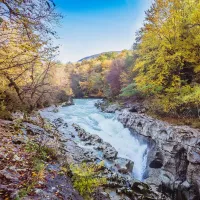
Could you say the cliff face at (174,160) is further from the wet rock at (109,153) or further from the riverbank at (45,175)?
the wet rock at (109,153)

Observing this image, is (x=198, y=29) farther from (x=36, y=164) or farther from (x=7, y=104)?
(x=7, y=104)

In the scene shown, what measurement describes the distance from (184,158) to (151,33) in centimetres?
773

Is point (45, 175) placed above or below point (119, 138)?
above

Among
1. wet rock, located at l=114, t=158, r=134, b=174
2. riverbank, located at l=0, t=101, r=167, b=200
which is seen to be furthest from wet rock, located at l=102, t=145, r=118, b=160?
wet rock, located at l=114, t=158, r=134, b=174

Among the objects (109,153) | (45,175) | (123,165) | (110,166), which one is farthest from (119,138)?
(45,175)

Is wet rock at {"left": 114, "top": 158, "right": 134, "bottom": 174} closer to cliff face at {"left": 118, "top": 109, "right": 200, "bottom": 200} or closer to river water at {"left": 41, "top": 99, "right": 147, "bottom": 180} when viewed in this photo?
river water at {"left": 41, "top": 99, "right": 147, "bottom": 180}

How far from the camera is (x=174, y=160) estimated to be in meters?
7.41

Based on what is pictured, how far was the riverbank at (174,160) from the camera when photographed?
645 centimetres

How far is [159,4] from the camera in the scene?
33.3 ft

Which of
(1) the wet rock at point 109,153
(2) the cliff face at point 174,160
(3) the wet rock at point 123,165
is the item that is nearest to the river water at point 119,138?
(3) the wet rock at point 123,165

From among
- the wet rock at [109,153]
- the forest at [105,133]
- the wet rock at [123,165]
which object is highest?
the forest at [105,133]

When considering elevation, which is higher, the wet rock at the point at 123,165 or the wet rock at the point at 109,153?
the wet rock at the point at 109,153

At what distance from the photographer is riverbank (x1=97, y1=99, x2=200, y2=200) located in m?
6.45

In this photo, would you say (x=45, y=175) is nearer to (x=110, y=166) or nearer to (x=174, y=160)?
(x=110, y=166)
